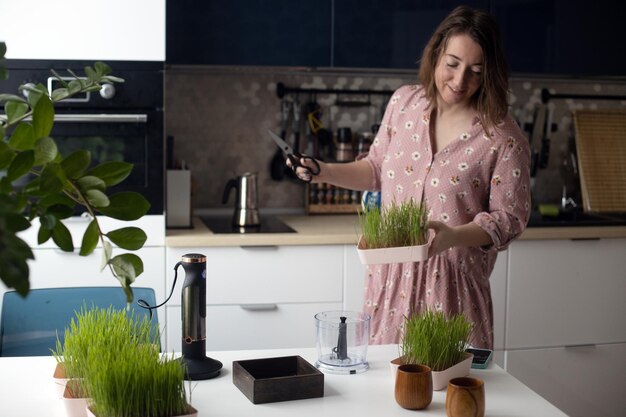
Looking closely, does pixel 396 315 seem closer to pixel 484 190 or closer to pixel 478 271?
pixel 478 271

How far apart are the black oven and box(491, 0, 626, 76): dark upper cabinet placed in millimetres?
1475

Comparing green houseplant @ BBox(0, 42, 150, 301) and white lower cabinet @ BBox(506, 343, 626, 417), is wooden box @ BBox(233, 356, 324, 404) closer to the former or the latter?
green houseplant @ BBox(0, 42, 150, 301)

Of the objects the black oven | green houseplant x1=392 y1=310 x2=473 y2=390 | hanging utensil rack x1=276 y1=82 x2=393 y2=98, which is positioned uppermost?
hanging utensil rack x1=276 y1=82 x2=393 y2=98

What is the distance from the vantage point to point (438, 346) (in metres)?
1.83

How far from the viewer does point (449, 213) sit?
2.51 metres

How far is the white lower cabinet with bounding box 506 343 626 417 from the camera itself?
362 centimetres

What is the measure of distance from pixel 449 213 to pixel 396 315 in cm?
33

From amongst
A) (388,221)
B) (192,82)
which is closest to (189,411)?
(388,221)

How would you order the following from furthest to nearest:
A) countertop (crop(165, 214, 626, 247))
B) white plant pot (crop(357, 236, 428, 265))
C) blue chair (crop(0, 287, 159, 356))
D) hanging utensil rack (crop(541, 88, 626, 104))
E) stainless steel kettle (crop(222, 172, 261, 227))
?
hanging utensil rack (crop(541, 88, 626, 104)) < stainless steel kettle (crop(222, 172, 261, 227)) < countertop (crop(165, 214, 626, 247)) < blue chair (crop(0, 287, 159, 356)) < white plant pot (crop(357, 236, 428, 265))

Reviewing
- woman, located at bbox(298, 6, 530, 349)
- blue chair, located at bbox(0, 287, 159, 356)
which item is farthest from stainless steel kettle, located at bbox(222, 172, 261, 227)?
blue chair, located at bbox(0, 287, 159, 356)

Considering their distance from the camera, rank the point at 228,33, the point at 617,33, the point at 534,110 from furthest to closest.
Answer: the point at 534,110 → the point at 617,33 → the point at 228,33

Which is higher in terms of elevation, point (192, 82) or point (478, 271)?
point (192, 82)

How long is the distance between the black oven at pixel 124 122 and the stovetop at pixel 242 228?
0.97 ft

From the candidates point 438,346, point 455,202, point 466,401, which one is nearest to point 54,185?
point 466,401
